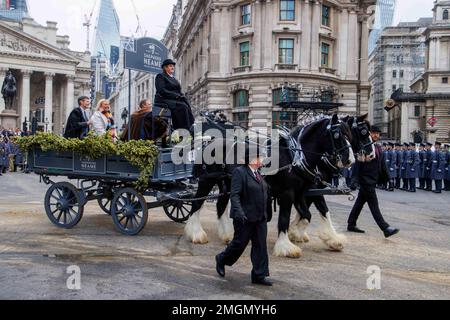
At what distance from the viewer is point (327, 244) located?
8414 mm

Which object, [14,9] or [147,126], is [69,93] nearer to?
[147,126]

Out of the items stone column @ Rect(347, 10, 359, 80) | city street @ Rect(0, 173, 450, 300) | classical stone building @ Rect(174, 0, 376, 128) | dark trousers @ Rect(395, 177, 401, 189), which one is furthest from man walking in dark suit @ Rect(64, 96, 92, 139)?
stone column @ Rect(347, 10, 359, 80)

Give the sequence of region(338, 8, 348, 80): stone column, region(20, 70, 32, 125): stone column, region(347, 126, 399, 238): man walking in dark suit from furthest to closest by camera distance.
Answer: region(20, 70, 32, 125): stone column < region(338, 8, 348, 80): stone column < region(347, 126, 399, 238): man walking in dark suit

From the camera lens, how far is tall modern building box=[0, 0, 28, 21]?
5469 inches

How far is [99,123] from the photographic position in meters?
10.3

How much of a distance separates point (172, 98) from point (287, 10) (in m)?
37.3

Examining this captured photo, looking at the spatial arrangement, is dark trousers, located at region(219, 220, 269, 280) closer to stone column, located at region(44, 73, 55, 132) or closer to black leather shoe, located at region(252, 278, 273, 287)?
black leather shoe, located at region(252, 278, 273, 287)

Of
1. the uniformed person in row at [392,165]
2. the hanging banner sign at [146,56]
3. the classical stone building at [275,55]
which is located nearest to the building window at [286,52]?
the classical stone building at [275,55]

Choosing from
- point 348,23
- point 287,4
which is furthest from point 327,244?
point 348,23

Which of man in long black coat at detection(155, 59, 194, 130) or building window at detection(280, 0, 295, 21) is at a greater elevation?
building window at detection(280, 0, 295, 21)

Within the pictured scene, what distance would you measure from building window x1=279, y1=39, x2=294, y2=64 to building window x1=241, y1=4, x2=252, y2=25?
159 inches

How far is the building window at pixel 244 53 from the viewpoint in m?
45.3
